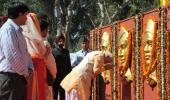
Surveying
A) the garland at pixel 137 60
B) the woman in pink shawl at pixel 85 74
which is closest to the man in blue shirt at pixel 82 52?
the garland at pixel 137 60

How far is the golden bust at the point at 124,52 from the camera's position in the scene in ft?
30.7

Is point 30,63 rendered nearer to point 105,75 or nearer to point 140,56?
point 140,56

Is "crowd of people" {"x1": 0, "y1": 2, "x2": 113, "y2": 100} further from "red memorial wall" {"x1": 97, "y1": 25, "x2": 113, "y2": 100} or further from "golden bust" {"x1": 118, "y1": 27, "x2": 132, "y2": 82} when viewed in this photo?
"red memorial wall" {"x1": 97, "y1": 25, "x2": 113, "y2": 100}

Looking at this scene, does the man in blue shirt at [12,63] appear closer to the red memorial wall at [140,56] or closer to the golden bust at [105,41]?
the red memorial wall at [140,56]

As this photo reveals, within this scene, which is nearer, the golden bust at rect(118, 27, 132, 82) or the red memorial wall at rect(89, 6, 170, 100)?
the red memorial wall at rect(89, 6, 170, 100)

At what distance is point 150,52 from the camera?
27.0 ft

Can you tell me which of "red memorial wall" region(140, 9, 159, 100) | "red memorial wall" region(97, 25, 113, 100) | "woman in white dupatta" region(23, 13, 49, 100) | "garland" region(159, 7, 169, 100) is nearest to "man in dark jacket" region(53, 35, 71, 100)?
"red memorial wall" region(97, 25, 113, 100)

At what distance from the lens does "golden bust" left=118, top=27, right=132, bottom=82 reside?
9.35 meters

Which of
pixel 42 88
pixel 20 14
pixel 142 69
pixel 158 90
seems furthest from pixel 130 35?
pixel 20 14

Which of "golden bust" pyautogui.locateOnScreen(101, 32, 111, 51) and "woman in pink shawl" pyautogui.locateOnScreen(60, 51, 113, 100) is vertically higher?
"golden bust" pyautogui.locateOnScreen(101, 32, 111, 51)

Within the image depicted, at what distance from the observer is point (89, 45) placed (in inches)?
502

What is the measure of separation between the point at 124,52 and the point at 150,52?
1380 mm

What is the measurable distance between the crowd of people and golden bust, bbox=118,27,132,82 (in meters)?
1.46

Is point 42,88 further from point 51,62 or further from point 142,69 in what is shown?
point 142,69
